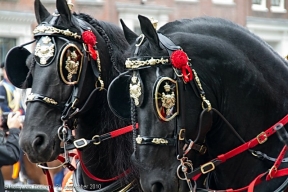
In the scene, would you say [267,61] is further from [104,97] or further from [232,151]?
[104,97]

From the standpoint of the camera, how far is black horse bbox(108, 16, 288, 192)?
412 centimetres

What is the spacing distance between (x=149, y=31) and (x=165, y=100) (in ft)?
1.23

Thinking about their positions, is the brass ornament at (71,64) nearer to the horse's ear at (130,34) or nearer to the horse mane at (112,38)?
the horse mane at (112,38)

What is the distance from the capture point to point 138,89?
4160 millimetres

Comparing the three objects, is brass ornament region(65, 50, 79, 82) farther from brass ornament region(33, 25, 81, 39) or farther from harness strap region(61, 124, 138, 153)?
harness strap region(61, 124, 138, 153)

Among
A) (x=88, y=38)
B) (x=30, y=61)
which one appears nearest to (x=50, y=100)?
(x=30, y=61)

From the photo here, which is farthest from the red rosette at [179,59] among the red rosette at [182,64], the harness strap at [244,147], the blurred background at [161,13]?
the blurred background at [161,13]

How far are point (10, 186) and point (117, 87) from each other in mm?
3685

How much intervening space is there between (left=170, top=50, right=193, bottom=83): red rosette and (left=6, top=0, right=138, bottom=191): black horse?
3.62ft

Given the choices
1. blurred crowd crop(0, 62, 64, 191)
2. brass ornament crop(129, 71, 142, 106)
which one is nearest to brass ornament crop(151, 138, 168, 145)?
brass ornament crop(129, 71, 142, 106)

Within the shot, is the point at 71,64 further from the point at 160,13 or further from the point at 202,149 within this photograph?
the point at 160,13

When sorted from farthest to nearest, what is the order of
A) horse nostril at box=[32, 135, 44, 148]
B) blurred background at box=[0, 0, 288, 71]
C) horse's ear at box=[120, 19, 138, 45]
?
1. blurred background at box=[0, 0, 288, 71]
2. horse nostril at box=[32, 135, 44, 148]
3. horse's ear at box=[120, 19, 138, 45]

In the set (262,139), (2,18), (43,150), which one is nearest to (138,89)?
(262,139)

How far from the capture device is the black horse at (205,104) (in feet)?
13.5
